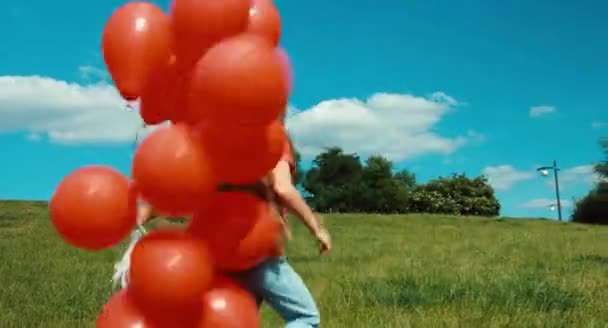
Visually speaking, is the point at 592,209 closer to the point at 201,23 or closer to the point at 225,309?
the point at 225,309

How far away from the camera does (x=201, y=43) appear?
2180mm

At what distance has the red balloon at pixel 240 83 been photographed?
1934mm

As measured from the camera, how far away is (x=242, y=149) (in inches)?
82.1

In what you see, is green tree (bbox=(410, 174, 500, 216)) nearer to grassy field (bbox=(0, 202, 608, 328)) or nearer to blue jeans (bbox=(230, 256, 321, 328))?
grassy field (bbox=(0, 202, 608, 328))

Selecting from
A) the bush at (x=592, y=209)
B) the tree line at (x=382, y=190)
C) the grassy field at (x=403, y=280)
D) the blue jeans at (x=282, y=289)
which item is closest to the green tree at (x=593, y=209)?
the bush at (x=592, y=209)

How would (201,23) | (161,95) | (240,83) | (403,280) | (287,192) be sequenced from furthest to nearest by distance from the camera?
(403,280)
(287,192)
(161,95)
(201,23)
(240,83)

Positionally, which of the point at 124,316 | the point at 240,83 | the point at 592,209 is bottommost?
the point at 124,316

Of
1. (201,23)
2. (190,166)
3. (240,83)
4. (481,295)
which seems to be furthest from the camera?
(481,295)

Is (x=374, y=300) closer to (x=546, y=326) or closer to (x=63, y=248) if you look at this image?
(x=546, y=326)

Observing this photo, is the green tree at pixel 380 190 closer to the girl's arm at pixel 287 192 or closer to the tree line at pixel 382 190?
the tree line at pixel 382 190

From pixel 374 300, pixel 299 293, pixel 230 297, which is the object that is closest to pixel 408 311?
pixel 374 300

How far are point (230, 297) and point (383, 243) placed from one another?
8431mm

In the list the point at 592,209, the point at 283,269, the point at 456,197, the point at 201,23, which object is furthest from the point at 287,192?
the point at 456,197

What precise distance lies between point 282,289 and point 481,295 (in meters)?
3.04
